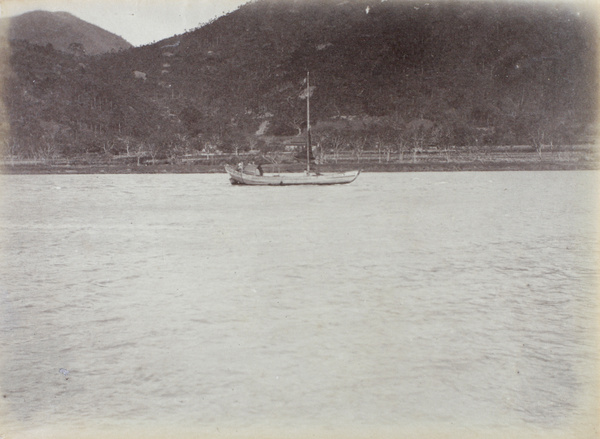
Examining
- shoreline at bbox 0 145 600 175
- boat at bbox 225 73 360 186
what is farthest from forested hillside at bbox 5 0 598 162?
boat at bbox 225 73 360 186

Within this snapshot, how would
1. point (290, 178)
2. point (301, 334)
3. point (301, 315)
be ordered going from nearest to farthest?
point (301, 334)
point (301, 315)
point (290, 178)

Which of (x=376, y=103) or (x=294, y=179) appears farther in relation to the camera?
(x=376, y=103)

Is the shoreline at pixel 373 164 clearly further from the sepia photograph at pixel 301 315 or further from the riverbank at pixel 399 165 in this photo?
the sepia photograph at pixel 301 315

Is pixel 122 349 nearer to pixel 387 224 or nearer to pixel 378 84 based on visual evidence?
pixel 387 224

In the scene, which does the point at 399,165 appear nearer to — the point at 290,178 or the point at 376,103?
the point at 290,178

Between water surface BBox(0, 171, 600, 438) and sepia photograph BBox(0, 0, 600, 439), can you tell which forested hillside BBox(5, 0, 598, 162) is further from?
water surface BBox(0, 171, 600, 438)

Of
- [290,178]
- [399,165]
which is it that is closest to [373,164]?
[399,165]

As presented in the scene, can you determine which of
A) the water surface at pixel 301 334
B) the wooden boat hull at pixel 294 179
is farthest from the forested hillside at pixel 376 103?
the water surface at pixel 301 334

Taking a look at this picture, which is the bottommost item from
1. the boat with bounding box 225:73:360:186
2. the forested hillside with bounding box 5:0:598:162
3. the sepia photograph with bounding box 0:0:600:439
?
the sepia photograph with bounding box 0:0:600:439

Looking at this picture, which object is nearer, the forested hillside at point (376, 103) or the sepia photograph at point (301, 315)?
the sepia photograph at point (301, 315)

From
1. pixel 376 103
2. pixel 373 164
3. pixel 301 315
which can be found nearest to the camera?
pixel 301 315

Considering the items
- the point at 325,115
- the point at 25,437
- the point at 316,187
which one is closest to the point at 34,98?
the point at 325,115
